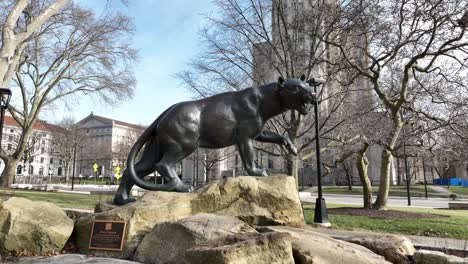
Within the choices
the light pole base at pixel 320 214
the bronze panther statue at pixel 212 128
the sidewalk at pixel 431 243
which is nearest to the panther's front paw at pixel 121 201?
the bronze panther statue at pixel 212 128

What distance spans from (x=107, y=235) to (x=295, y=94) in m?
4.25

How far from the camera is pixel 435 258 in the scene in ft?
16.4

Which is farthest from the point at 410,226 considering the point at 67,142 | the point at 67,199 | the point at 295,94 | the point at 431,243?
the point at 67,142

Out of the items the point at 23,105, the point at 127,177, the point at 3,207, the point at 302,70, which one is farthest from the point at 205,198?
the point at 23,105

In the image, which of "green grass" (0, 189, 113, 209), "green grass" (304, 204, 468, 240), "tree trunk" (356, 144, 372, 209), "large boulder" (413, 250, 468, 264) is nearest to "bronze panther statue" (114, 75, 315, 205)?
"large boulder" (413, 250, 468, 264)

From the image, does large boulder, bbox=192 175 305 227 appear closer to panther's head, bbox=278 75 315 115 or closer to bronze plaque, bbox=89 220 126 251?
bronze plaque, bbox=89 220 126 251

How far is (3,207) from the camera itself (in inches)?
242

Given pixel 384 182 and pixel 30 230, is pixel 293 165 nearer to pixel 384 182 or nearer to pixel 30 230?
pixel 384 182

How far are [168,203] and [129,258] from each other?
1.12m

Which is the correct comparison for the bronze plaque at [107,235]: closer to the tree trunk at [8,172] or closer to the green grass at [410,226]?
the green grass at [410,226]

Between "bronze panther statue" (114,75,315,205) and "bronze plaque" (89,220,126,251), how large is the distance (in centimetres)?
131

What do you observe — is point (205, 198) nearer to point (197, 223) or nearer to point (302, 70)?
point (197, 223)

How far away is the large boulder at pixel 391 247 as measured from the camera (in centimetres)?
546

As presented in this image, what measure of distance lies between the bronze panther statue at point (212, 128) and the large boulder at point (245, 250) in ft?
9.51
